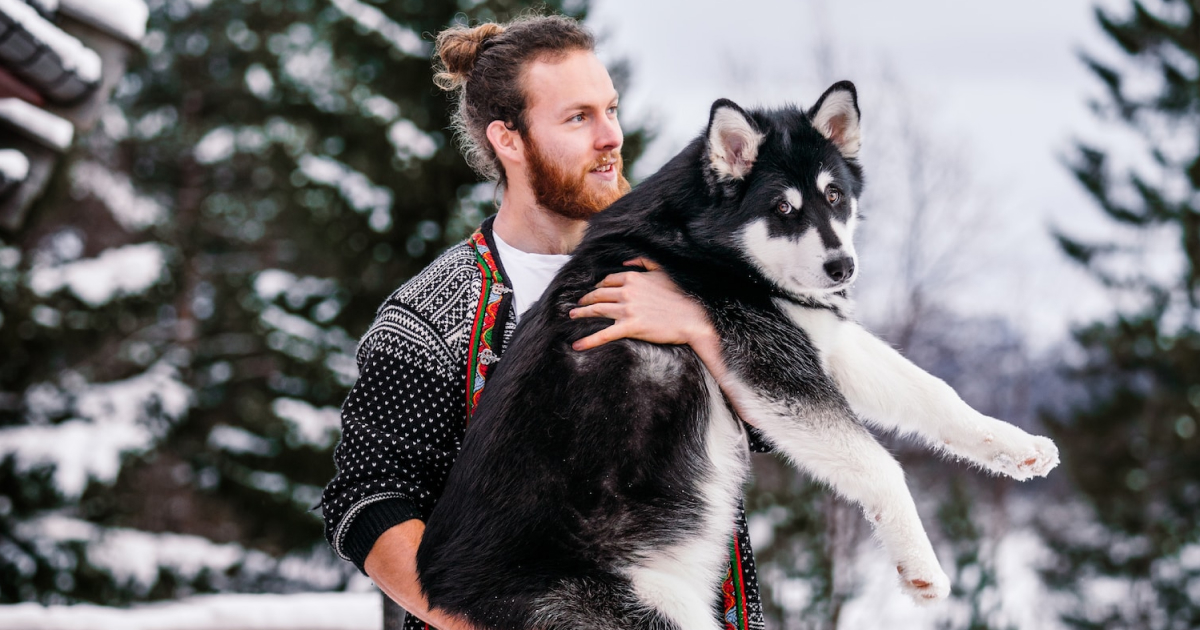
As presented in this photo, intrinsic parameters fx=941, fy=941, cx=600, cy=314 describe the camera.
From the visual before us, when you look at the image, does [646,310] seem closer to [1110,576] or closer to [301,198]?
[301,198]

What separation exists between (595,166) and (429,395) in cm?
88

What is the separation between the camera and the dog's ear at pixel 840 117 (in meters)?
2.72

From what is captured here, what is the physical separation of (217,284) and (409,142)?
18.4 ft

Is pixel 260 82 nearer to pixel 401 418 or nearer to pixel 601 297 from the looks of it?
pixel 401 418

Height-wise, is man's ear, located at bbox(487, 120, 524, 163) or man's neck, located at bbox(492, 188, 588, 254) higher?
man's ear, located at bbox(487, 120, 524, 163)

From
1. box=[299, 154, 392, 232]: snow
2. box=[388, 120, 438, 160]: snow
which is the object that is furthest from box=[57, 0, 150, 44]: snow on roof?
box=[299, 154, 392, 232]: snow

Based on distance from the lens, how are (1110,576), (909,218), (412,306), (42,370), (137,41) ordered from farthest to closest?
(1110,576) → (909,218) → (42,370) → (137,41) → (412,306)

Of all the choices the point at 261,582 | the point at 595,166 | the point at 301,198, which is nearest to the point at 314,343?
the point at 301,198

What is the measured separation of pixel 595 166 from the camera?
9.50 ft

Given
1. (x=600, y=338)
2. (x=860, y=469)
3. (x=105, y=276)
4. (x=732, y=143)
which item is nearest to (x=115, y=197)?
(x=105, y=276)

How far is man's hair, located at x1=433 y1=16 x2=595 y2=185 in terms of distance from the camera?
2.91m

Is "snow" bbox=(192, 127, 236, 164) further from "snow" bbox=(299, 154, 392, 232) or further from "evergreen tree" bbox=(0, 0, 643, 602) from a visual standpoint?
"snow" bbox=(299, 154, 392, 232)

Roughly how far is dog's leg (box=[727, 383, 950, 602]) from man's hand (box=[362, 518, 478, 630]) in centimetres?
95

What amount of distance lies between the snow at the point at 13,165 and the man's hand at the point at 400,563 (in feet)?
6.56
